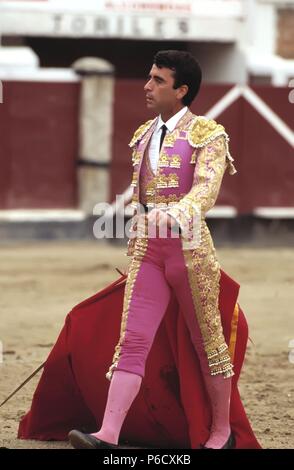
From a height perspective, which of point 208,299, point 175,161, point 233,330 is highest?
point 175,161

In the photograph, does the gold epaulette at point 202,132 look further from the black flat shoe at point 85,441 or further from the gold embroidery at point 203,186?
the black flat shoe at point 85,441

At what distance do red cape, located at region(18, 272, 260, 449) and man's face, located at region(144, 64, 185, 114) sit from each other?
0.53 m

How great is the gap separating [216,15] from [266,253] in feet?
14.0

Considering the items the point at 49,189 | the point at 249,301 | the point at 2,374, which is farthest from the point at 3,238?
the point at 2,374

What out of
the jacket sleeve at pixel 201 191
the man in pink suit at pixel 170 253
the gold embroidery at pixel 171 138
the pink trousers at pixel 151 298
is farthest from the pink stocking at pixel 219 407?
the gold embroidery at pixel 171 138

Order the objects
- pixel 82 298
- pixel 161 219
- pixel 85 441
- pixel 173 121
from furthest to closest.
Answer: pixel 82 298 → pixel 173 121 → pixel 85 441 → pixel 161 219

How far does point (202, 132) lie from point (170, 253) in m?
0.33

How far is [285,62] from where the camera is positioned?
1216 centimetres

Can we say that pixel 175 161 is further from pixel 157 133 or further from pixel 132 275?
pixel 132 275

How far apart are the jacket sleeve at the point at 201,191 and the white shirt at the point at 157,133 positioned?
0.12 metres

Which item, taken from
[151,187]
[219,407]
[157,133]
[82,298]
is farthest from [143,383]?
[82,298]

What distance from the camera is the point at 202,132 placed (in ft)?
11.4

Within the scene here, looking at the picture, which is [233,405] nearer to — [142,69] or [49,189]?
[49,189]

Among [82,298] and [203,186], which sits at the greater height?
[203,186]
